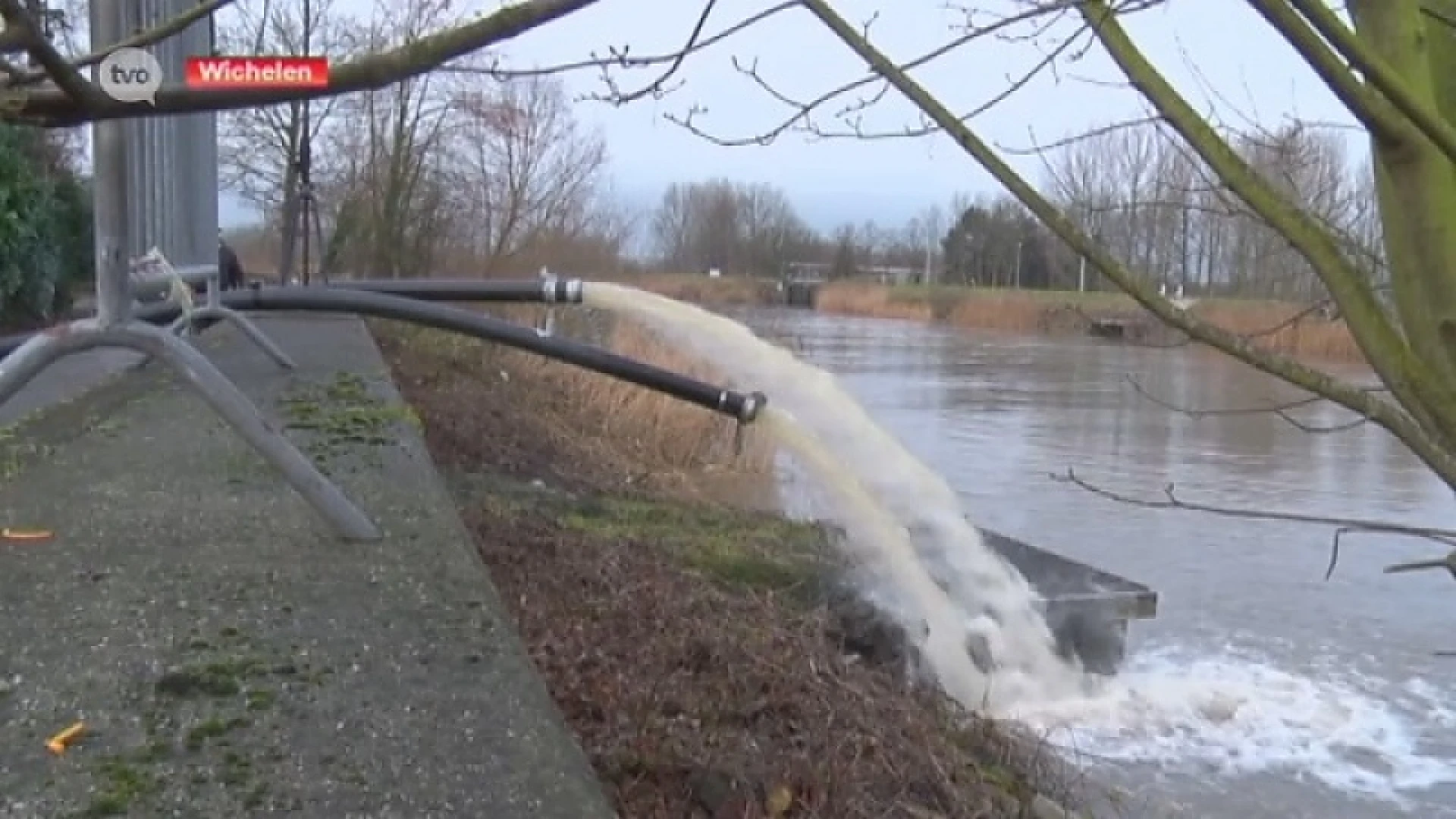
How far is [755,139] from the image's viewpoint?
116 inches

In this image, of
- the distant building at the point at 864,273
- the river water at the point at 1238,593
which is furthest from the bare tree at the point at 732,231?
the river water at the point at 1238,593

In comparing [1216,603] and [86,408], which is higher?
[86,408]

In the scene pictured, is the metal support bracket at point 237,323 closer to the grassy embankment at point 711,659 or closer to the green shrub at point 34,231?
the grassy embankment at point 711,659

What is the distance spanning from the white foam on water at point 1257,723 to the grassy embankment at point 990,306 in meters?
1.92

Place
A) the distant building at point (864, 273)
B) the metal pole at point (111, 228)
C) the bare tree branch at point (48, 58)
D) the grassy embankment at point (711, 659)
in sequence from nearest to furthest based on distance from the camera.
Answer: the bare tree branch at point (48, 58)
the metal pole at point (111, 228)
the grassy embankment at point (711, 659)
the distant building at point (864, 273)

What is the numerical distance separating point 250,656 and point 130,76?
2.84ft

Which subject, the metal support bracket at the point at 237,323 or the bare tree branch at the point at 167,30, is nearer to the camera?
the bare tree branch at the point at 167,30

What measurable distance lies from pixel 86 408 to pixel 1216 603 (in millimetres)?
8062

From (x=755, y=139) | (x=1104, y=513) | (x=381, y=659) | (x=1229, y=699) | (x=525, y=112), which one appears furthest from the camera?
(x=525, y=112)

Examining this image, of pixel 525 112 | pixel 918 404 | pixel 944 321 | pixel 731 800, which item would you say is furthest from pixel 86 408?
pixel 944 321

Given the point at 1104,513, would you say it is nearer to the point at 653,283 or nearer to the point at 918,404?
the point at 918,404

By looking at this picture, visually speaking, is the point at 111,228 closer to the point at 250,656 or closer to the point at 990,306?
the point at 250,656

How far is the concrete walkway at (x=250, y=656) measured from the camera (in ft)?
6.28

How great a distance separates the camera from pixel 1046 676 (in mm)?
8273
